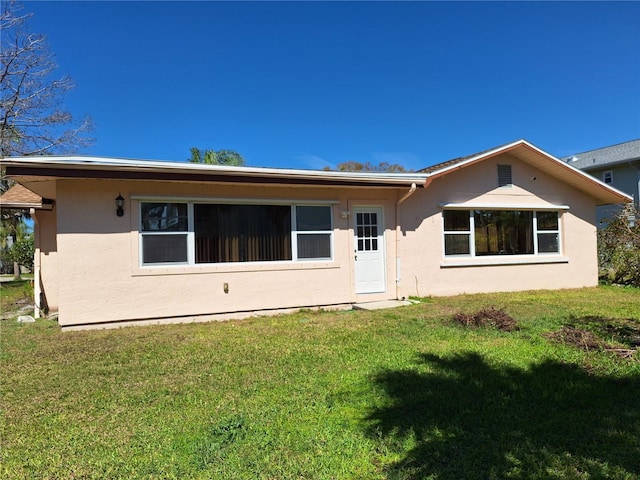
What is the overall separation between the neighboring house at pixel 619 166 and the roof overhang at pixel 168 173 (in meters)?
19.9

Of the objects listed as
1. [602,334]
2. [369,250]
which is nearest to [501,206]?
[369,250]

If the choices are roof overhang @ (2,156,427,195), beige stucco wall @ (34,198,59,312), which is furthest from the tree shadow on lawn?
beige stucco wall @ (34,198,59,312)

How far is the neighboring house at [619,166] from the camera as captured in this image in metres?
24.0

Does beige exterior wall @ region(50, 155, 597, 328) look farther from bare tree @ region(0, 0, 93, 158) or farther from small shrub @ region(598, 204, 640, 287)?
bare tree @ region(0, 0, 93, 158)

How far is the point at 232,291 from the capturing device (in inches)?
329

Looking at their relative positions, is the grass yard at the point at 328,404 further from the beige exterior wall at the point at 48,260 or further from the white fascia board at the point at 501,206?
the white fascia board at the point at 501,206

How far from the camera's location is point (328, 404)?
3863 millimetres

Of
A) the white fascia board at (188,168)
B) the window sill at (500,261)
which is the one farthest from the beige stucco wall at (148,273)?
the window sill at (500,261)

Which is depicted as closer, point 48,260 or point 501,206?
point 48,260

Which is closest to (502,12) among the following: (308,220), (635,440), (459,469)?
(308,220)

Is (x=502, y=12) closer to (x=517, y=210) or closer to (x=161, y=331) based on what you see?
(x=517, y=210)

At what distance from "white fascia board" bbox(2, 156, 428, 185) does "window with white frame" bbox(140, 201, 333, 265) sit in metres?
0.85

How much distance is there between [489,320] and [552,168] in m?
7.16

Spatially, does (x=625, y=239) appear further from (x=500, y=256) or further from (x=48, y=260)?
(x=48, y=260)
